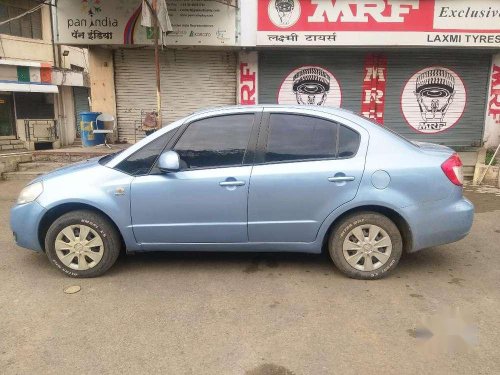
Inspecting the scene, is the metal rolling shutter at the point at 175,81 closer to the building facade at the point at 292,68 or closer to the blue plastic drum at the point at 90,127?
the building facade at the point at 292,68

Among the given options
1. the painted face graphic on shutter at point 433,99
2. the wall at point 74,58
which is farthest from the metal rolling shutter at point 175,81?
the wall at point 74,58

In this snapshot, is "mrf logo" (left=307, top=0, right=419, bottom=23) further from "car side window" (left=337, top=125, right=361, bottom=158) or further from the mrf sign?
"car side window" (left=337, top=125, right=361, bottom=158)

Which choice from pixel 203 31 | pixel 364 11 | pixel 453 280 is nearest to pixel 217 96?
pixel 203 31

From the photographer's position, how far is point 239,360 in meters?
2.80

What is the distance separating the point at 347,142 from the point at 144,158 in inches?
76.2

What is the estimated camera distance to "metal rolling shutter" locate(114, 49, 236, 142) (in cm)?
1110

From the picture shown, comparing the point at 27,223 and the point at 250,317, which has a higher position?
the point at 27,223

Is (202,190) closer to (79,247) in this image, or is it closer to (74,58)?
(79,247)

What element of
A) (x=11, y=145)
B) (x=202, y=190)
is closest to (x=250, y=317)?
(x=202, y=190)

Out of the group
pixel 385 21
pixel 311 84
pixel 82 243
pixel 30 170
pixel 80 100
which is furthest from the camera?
pixel 80 100

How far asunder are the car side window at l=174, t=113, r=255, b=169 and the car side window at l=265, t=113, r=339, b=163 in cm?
25

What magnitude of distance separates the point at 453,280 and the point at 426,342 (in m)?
1.30

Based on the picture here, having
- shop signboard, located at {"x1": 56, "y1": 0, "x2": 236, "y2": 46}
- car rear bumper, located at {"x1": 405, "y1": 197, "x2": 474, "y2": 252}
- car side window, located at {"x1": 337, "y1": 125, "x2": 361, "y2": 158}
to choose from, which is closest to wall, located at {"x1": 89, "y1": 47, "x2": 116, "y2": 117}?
shop signboard, located at {"x1": 56, "y1": 0, "x2": 236, "y2": 46}

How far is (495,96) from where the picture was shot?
36.8 feet
